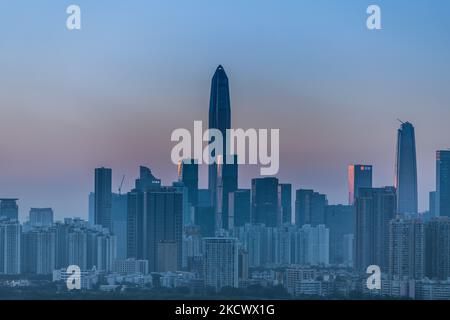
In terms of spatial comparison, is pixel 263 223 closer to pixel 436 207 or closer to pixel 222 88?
pixel 436 207

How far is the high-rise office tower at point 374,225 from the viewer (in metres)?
10.0

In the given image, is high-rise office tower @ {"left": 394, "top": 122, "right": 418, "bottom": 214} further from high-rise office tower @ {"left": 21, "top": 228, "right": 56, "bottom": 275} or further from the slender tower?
high-rise office tower @ {"left": 21, "top": 228, "right": 56, "bottom": 275}

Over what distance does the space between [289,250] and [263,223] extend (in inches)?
15.5

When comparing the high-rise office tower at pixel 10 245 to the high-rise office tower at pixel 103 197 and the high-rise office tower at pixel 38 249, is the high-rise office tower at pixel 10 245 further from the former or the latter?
the high-rise office tower at pixel 103 197

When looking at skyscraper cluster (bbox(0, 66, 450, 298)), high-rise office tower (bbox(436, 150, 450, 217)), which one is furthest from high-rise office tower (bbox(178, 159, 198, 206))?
high-rise office tower (bbox(436, 150, 450, 217))

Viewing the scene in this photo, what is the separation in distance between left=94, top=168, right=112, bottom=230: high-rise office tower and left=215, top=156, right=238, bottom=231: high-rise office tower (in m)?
0.91

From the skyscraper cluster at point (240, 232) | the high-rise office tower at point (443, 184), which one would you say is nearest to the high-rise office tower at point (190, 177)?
the skyscraper cluster at point (240, 232)

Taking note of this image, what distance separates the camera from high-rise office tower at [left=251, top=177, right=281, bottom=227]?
8.48 meters

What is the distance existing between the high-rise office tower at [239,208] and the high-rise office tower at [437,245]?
1847 mm

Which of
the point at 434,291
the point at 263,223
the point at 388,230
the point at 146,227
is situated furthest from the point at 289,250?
the point at 434,291

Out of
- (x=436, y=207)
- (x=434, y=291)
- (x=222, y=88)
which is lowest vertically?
(x=434, y=291)

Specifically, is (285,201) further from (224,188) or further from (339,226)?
(339,226)

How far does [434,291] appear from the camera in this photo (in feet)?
26.7

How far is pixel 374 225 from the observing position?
427 inches
